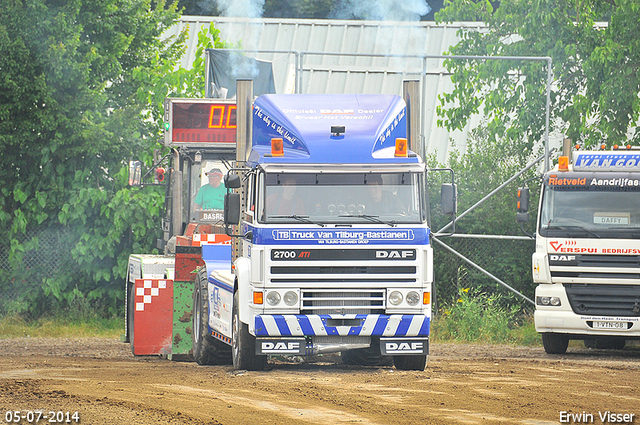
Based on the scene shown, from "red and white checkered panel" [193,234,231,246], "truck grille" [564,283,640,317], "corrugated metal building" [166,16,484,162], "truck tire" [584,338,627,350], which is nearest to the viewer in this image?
"red and white checkered panel" [193,234,231,246]

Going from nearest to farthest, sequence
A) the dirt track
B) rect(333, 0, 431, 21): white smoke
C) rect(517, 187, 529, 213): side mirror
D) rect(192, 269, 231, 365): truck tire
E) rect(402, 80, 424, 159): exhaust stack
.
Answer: the dirt track < rect(402, 80, 424, 159): exhaust stack < rect(192, 269, 231, 365): truck tire < rect(517, 187, 529, 213): side mirror < rect(333, 0, 431, 21): white smoke

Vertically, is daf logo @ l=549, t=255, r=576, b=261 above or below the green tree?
below

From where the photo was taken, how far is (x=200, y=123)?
15.9m

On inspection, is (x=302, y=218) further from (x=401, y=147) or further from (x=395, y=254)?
(x=401, y=147)

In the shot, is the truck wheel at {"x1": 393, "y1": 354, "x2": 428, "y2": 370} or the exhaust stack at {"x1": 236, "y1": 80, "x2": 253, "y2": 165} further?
the exhaust stack at {"x1": 236, "y1": 80, "x2": 253, "y2": 165}

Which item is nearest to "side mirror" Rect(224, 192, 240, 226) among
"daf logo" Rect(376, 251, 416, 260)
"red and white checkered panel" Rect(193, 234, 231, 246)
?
"daf logo" Rect(376, 251, 416, 260)

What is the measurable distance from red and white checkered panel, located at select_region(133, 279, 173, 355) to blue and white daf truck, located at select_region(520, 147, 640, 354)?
5.69m

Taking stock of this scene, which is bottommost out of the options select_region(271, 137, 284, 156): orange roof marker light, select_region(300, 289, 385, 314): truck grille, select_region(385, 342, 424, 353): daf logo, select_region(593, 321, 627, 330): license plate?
select_region(593, 321, 627, 330): license plate

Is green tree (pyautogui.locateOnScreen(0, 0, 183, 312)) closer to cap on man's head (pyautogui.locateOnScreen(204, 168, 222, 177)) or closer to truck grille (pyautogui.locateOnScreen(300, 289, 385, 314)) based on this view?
cap on man's head (pyautogui.locateOnScreen(204, 168, 222, 177))

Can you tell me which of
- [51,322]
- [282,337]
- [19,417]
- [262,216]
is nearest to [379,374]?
[282,337]

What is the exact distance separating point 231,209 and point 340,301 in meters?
1.66

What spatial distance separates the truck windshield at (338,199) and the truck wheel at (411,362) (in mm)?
A: 1748

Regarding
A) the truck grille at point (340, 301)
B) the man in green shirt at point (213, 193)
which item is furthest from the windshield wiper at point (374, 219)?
the man in green shirt at point (213, 193)

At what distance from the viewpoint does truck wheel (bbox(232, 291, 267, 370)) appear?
1151cm
